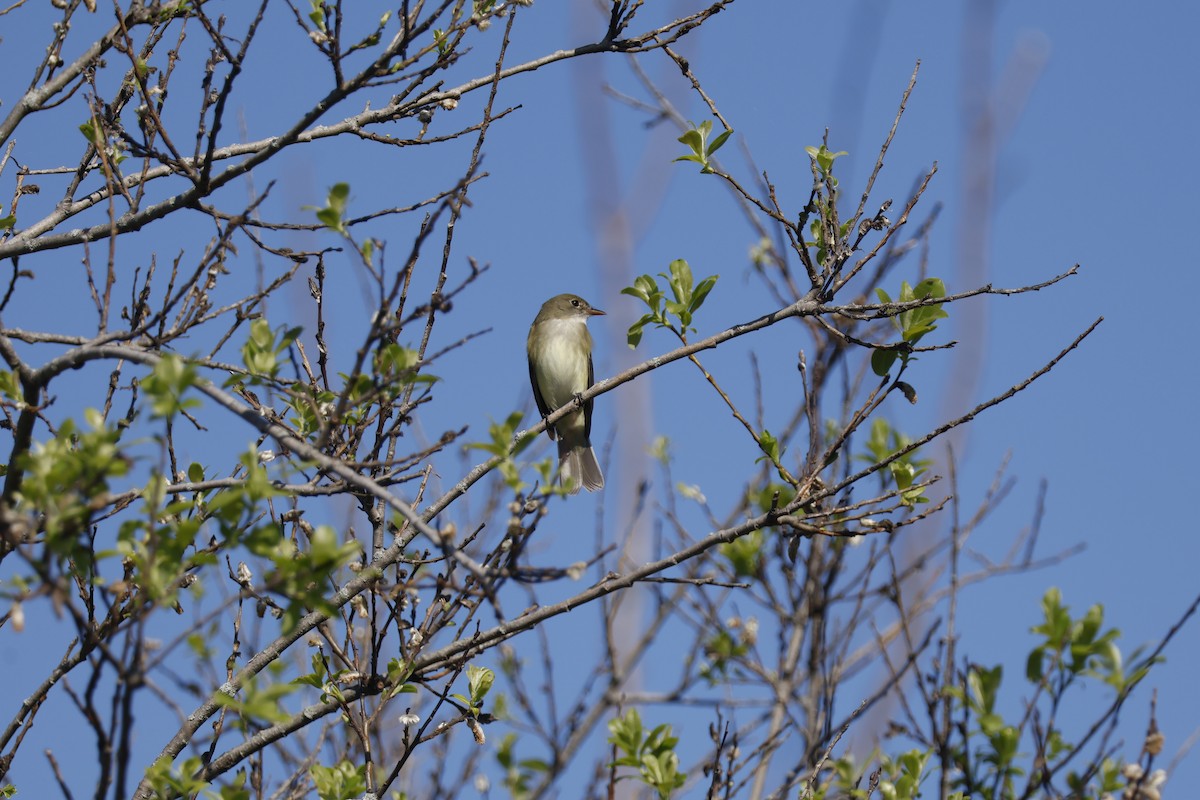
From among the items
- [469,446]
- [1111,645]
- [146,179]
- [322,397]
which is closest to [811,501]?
[1111,645]

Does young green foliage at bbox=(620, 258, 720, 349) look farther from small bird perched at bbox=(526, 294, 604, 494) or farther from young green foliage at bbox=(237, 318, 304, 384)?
small bird perched at bbox=(526, 294, 604, 494)

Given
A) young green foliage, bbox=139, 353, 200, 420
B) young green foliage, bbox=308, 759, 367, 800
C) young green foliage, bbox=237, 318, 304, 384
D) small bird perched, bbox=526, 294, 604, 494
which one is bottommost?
young green foliage, bbox=308, 759, 367, 800

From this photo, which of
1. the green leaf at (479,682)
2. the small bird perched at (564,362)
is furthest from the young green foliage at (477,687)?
the small bird perched at (564,362)

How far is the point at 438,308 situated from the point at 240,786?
1448mm

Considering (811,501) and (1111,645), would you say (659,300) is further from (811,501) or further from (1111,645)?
(1111,645)

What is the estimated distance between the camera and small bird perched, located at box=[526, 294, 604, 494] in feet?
29.3

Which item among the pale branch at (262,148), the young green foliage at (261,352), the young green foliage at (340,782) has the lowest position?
the young green foliage at (340,782)

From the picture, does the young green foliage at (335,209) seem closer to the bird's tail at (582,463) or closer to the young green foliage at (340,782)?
the young green foliage at (340,782)

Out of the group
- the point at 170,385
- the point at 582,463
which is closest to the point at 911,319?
the point at 170,385

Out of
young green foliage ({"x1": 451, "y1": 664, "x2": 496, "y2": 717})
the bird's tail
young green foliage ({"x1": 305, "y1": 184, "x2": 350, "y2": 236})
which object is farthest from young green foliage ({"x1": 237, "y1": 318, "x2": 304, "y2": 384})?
the bird's tail

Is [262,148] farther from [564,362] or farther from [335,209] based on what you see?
[564,362]

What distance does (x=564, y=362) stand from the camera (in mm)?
9219

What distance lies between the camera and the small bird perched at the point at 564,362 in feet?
29.3

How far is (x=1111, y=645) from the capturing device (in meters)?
3.75
